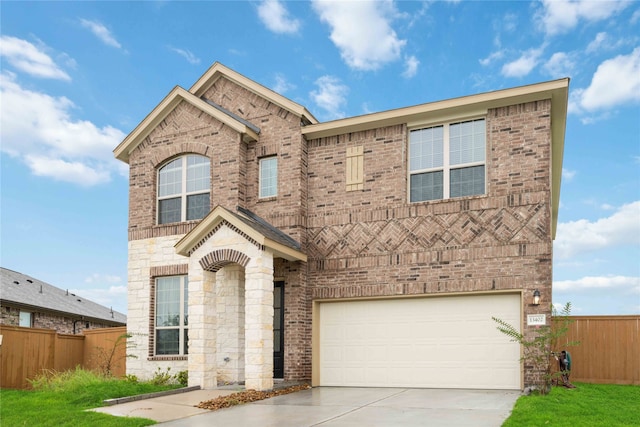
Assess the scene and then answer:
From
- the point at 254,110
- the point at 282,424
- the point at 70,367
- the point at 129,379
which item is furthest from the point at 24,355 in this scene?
the point at 282,424

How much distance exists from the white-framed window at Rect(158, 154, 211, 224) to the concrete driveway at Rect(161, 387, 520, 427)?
619cm

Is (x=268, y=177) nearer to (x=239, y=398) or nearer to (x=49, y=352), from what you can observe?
(x=239, y=398)

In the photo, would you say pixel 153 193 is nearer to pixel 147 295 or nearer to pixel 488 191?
pixel 147 295

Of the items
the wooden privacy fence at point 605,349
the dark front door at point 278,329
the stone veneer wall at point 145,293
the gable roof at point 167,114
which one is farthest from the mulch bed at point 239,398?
the wooden privacy fence at point 605,349

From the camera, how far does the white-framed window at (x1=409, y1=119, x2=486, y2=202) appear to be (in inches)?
566

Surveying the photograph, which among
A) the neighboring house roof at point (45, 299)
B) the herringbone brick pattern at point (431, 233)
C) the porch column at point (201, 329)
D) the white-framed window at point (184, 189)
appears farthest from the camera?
the neighboring house roof at point (45, 299)

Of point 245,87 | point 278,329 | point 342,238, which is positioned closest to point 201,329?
point 278,329

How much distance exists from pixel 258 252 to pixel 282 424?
5033 mm

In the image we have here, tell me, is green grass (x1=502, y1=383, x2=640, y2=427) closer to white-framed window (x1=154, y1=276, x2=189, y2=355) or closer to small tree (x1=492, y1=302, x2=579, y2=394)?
small tree (x1=492, y1=302, x2=579, y2=394)

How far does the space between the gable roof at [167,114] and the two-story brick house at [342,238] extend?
6cm

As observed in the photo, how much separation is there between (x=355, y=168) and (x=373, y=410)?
6.68 metres

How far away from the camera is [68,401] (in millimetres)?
12609

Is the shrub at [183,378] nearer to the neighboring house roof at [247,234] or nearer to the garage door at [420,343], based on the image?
the neighboring house roof at [247,234]

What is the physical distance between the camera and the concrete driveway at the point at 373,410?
963 cm
